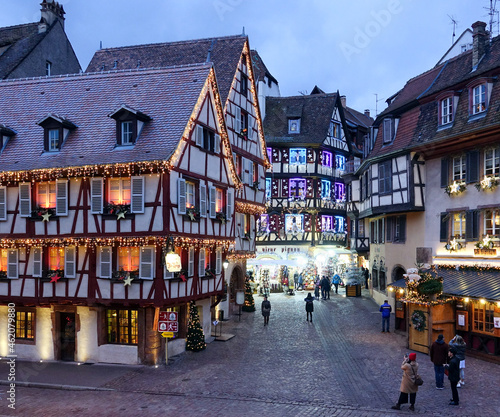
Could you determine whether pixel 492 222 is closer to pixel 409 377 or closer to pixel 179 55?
pixel 409 377

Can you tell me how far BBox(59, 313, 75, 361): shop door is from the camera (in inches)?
877

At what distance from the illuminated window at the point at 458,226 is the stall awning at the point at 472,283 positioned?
162cm

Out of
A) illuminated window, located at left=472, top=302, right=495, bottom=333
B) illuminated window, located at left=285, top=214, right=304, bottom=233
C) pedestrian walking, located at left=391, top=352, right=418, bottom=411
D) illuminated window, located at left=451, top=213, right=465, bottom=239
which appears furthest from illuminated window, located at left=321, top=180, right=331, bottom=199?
pedestrian walking, located at left=391, top=352, right=418, bottom=411

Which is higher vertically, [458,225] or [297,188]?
[297,188]

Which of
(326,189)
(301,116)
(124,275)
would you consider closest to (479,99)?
(124,275)

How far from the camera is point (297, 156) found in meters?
45.2

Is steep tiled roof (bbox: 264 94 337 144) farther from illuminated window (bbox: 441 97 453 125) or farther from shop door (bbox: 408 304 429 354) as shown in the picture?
shop door (bbox: 408 304 429 354)

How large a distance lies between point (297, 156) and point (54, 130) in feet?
83.0

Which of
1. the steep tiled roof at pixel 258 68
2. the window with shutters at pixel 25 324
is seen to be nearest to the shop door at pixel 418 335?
the window with shutters at pixel 25 324

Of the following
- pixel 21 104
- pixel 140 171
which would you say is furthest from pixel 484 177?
pixel 21 104

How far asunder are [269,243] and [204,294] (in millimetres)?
21223

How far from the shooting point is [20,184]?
2203 cm

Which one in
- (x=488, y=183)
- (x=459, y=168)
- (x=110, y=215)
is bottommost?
(x=110, y=215)

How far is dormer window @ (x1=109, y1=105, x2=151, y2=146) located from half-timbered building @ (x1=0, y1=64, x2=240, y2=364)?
0.05 m
